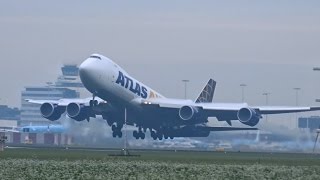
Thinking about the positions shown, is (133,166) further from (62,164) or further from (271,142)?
(271,142)

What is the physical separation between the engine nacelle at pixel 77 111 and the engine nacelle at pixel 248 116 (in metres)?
16.7

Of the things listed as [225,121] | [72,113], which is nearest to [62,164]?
[72,113]

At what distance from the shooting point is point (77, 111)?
129 meters

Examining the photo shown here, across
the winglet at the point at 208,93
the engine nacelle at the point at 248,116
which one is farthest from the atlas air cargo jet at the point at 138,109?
the winglet at the point at 208,93

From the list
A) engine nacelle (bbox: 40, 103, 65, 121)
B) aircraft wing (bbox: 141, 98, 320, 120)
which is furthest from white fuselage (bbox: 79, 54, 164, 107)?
engine nacelle (bbox: 40, 103, 65, 121)

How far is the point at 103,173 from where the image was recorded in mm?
61562

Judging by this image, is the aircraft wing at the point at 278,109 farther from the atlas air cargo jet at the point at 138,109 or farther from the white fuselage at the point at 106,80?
the white fuselage at the point at 106,80

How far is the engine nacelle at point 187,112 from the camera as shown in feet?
423

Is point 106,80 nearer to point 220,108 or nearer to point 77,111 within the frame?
point 77,111

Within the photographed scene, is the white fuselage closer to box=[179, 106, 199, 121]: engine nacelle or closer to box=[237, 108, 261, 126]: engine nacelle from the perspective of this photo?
box=[179, 106, 199, 121]: engine nacelle

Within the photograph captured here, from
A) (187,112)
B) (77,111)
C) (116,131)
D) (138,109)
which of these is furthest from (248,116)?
(77,111)

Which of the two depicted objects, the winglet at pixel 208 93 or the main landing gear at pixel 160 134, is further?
the winglet at pixel 208 93

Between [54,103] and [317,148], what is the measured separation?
107ft

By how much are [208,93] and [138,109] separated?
2094 cm
